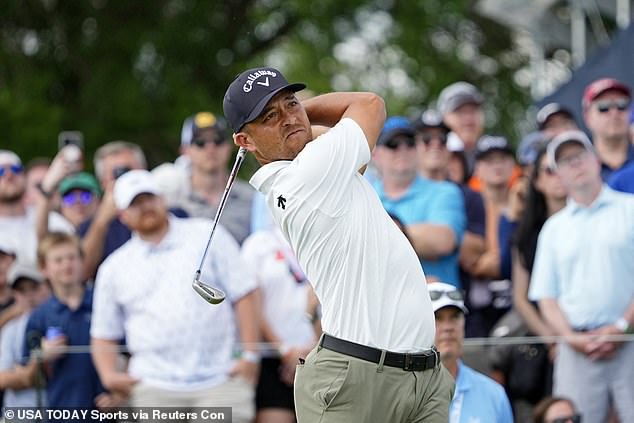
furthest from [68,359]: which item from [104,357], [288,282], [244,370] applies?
[288,282]

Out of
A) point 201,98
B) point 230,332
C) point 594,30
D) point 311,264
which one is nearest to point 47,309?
point 230,332

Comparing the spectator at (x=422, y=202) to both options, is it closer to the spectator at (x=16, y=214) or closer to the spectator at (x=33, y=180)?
the spectator at (x=16, y=214)

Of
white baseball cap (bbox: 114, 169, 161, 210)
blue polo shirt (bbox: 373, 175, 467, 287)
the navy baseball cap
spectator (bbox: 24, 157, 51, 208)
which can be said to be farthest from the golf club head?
spectator (bbox: 24, 157, 51, 208)

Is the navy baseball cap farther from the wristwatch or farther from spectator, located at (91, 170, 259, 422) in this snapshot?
the wristwatch

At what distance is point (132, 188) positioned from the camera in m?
8.34

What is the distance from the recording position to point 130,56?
854 inches

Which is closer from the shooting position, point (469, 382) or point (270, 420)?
point (469, 382)

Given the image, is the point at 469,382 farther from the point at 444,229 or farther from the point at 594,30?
the point at 594,30

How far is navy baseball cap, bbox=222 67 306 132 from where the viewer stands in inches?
206

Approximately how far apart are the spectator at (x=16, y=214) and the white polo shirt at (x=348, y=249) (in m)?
4.58

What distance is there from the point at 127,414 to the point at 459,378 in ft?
7.16

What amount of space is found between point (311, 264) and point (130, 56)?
1682 cm

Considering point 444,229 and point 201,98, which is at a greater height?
point 201,98

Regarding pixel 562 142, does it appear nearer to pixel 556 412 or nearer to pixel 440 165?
pixel 440 165
